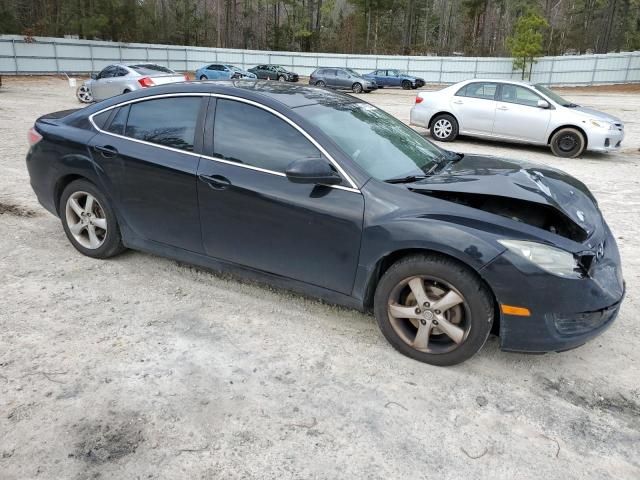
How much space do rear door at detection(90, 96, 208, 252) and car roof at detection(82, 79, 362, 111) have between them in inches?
3.6

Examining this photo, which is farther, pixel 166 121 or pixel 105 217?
pixel 105 217

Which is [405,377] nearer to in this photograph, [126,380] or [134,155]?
[126,380]

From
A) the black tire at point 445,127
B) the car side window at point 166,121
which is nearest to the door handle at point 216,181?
Answer: the car side window at point 166,121

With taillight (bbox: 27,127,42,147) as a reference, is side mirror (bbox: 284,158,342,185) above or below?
above

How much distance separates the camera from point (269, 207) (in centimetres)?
335

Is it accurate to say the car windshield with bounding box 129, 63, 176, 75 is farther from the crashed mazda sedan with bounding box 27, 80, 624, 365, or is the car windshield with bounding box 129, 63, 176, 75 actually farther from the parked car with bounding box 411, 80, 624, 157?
the crashed mazda sedan with bounding box 27, 80, 624, 365

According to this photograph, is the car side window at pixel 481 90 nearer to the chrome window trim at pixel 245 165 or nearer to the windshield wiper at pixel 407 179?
the windshield wiper at pixel 407 179

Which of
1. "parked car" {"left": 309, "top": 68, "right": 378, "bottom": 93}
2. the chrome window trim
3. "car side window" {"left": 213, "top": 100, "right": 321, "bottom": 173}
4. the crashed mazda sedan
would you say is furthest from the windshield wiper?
"parked car" {"left": 309, "top": 68, "right": 378, "bottom": 93}

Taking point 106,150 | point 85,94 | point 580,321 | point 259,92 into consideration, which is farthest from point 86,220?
point 85,94

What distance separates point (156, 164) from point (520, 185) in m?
2.60

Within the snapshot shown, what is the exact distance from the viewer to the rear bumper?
998cm

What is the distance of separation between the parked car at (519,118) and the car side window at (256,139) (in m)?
8.58

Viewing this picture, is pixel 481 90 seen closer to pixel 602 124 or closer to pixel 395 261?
pixel 602 124

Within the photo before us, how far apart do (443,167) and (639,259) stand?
2465 millimetres
